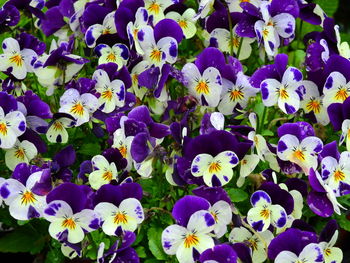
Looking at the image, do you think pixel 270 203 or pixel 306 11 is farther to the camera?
pixel 306 11

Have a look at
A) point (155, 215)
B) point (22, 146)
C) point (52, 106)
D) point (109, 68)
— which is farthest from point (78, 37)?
point (155, 215)

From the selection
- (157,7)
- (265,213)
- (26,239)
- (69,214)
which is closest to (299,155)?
(265,213)

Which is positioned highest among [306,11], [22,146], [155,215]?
[306,11]

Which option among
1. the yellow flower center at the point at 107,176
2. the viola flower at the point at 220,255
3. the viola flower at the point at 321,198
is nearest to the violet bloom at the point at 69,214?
the yellow flower center at the point at 107,176

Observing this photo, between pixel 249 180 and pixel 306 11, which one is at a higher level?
pixel 306 11

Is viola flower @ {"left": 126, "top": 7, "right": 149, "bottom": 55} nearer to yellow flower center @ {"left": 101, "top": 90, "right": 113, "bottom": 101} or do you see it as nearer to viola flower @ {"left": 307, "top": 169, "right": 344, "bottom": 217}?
yellow flower center @ {"left": 101, "top": 90, "right": 113, "bottom": 101}

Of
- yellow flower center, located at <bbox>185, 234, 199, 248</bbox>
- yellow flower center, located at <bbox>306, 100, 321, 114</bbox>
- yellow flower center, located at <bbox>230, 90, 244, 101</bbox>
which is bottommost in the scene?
yellow flower center, located at <bbox>185, 234, 199, 248</bbox>

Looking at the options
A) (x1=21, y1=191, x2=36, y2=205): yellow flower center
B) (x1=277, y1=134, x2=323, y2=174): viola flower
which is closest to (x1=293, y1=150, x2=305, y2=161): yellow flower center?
(x1=277, y1=134, x2=323, y2=174): viola flower

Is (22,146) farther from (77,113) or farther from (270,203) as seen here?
(270,203)
